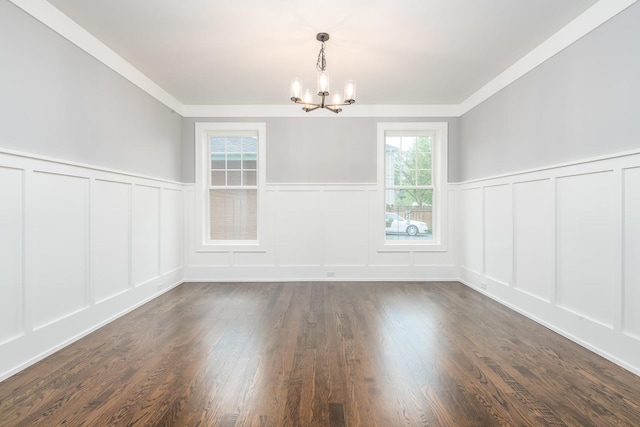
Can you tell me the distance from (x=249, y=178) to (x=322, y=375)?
354 centimetres

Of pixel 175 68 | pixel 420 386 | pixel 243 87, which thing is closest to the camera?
pixel 420 386

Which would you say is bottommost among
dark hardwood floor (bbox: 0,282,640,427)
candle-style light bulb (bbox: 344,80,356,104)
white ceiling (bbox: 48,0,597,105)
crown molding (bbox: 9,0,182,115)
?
dark hardwood floor (bbox: 0,282,640,427)

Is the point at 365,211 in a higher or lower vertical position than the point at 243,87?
lower

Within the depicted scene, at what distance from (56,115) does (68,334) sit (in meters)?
1.85

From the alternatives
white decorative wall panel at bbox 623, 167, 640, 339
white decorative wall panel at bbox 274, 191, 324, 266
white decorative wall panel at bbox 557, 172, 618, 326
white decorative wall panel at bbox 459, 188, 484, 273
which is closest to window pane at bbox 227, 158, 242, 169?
white decorative wall panel at bbox 274, 191, 324, 266

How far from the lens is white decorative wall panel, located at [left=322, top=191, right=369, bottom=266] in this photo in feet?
15.6

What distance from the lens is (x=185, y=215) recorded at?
4.77 m

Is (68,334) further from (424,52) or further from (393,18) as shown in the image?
(424,52)

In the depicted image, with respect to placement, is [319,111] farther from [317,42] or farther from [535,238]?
[535,238]

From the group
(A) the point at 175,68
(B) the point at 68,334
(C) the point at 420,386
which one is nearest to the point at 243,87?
(A) the point at 175,68

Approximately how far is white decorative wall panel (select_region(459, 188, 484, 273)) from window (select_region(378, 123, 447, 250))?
37 cm

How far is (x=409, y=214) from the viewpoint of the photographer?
4918 millimetres

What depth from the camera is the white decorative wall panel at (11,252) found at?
203 centimetres

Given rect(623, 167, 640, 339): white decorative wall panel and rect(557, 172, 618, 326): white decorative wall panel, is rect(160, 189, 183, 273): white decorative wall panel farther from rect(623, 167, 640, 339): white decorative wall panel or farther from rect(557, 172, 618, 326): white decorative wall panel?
rect(623, 167, 640, 339): white decorative wall panel
